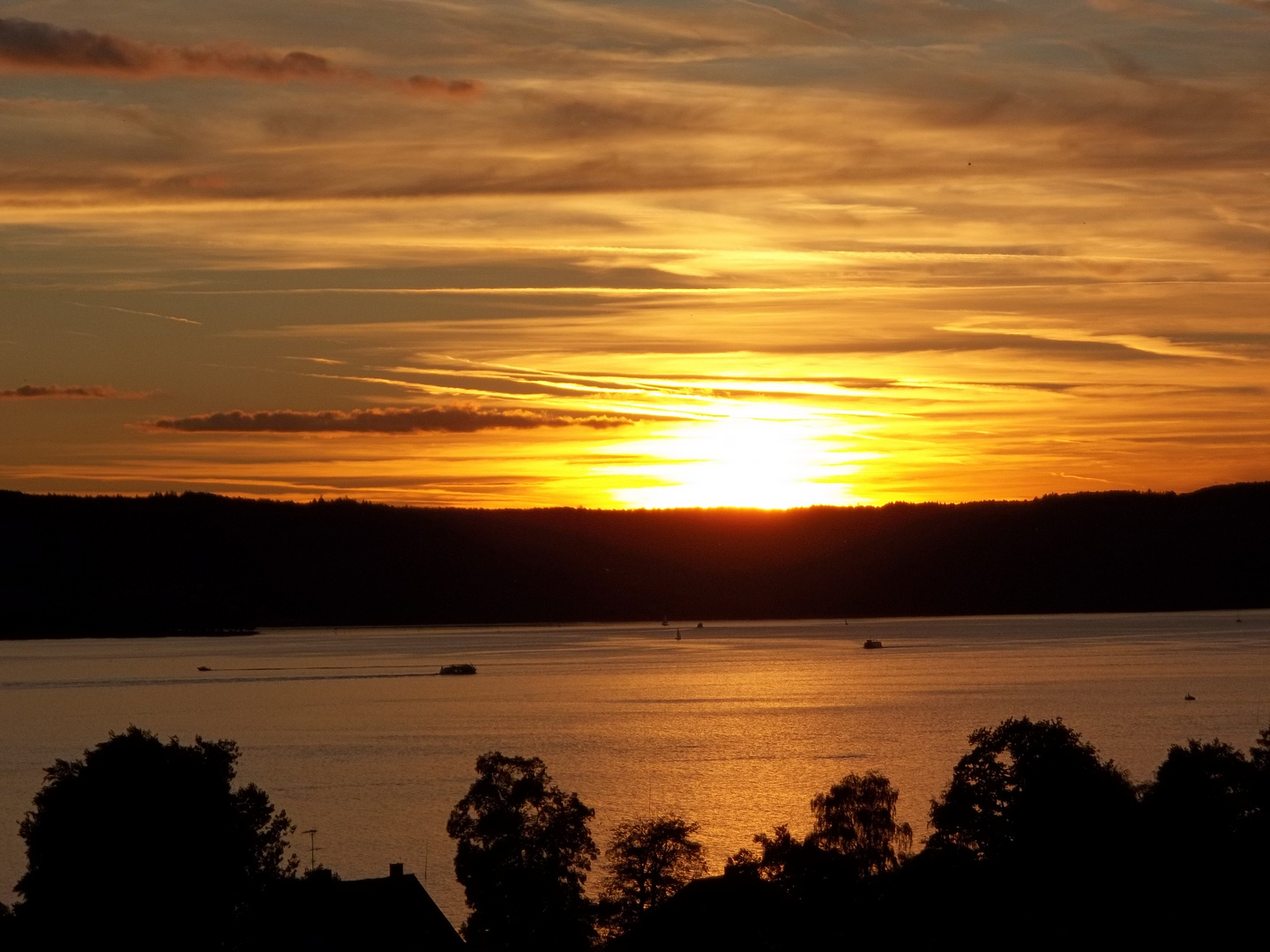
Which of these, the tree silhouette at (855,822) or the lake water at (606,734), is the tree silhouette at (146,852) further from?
the tree silhouette at (855,822)

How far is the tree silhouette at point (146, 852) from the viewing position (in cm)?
3950

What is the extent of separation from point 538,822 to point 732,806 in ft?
150

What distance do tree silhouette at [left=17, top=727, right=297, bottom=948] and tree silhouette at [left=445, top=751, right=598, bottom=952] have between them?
5.52 meters

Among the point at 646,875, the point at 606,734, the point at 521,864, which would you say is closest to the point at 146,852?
the point at 521,864

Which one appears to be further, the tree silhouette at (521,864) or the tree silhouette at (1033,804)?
the tree silhouette at (521,864)

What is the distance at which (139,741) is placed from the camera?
4309cm

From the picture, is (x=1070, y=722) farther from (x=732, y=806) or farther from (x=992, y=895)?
(x=992, y=895)

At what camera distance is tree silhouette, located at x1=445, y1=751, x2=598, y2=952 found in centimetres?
4203

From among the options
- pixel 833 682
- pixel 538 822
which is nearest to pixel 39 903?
pixel 538 822

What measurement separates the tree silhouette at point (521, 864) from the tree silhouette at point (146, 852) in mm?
5524

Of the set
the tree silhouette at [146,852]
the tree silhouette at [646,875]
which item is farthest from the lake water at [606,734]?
the tree silhouette at [646,875]

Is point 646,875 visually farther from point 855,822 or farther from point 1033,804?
point 1033,804

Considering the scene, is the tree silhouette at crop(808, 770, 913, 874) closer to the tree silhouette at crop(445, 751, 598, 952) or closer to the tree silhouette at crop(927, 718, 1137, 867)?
the tree silhouette at crop(927, 718, 1137, 867)

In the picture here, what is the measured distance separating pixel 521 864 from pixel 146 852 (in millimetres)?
10037
